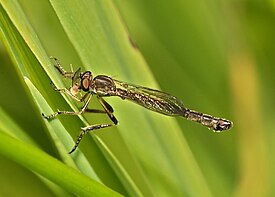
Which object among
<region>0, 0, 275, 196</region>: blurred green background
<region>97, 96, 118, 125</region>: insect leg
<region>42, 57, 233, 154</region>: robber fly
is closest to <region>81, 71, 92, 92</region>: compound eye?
<region>42, 57, 233, 154</region>: robber fly

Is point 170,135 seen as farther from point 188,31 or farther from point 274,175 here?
point 274,175

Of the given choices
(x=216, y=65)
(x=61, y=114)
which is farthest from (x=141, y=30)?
(x=61, y=114)

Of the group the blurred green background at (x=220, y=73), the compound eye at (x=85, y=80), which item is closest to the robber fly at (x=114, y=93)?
the compound eye at (x=85, y=80)

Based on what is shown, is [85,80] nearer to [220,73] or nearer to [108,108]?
[108,108]

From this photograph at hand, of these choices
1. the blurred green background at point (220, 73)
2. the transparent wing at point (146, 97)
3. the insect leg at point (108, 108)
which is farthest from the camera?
the blurred green background at point (220, 73)

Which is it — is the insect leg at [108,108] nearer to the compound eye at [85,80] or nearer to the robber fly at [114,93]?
the robber fly at [114,93]

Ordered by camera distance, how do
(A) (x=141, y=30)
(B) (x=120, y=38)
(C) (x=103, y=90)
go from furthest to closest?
(A) (x=141, y=30) < (C) (x=103, y=90) < (B) (x=120, y=38)

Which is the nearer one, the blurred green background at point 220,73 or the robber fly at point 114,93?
the robber fly at point 114,93

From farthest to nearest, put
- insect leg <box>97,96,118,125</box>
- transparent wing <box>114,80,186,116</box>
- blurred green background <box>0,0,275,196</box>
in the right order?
blurred green background <box>0,0,275,196</box> → transparent wing <box>114,80,186,116</box> → insect leg <box>97,96,118,125</box>

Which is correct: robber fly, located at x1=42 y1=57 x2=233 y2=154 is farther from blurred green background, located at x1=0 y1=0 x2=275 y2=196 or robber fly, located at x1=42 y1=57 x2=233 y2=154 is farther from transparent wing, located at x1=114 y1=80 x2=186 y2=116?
blurred green background, located at x1=0 y1=0 x2=275 y2=196
